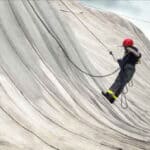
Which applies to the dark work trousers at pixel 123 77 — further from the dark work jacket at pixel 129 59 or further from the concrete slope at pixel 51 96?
the concrete slope at pixel 51 96

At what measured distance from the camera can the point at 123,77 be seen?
59.9 feet

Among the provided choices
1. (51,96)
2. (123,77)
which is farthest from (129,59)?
(51,96)

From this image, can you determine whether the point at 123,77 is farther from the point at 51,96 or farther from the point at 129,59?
Answer: the point at 51,96

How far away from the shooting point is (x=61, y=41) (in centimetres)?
1927

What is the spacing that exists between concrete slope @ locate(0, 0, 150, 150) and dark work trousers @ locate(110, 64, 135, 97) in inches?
25.7

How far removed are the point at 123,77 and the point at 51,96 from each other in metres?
3.07

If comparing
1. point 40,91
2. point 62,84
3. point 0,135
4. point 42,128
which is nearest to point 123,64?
point 62,84

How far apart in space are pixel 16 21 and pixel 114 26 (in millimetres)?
15707

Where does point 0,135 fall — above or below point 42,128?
below

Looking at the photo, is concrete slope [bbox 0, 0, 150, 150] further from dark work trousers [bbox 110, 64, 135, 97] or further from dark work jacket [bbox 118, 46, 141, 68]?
dark work jacket [bbox 118, 46, 141, 68]

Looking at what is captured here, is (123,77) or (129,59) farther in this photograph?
(123,77)

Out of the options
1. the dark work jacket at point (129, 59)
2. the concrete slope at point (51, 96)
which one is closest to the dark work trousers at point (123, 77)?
the dark work jacket at point (129, 59)

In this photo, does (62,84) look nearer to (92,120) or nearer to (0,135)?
(92,120)

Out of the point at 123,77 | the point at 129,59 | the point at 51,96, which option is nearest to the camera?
the point at 51,96
